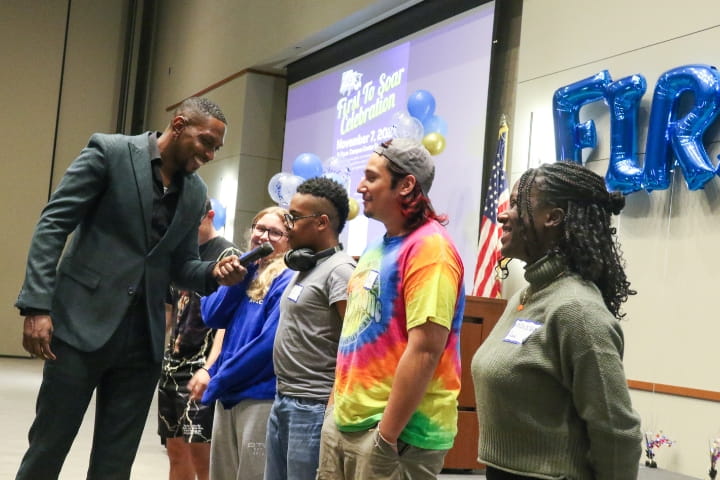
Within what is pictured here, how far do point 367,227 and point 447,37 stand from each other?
69.7 inches

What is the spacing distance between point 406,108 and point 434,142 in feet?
3.46

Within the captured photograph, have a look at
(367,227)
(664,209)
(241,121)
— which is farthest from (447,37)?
(241,121)

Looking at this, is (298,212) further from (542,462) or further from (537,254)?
(542,462)

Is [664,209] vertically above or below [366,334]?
above

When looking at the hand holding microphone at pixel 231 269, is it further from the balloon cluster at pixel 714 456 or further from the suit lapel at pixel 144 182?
the balloon cluster at pixel 714 456

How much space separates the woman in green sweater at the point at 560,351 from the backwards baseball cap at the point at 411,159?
52 cm

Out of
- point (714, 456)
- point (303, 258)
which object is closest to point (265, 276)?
point (303, 258)

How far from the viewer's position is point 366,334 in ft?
7.38

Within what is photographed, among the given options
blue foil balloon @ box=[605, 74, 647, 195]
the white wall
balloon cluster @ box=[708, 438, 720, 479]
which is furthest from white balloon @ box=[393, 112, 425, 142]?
balloon cluster @ box=[708, 438, 720, 479]

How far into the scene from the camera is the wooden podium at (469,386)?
536 centimetres

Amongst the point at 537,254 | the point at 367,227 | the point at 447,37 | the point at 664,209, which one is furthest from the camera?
the point at 367,227

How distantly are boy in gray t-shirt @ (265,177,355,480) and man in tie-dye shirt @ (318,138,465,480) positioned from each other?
273 millimetres

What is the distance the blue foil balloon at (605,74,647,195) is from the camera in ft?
16.2

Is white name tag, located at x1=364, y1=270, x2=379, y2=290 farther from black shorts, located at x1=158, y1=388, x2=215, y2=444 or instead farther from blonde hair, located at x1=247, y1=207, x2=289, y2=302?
black shorts, located at x1=158, y1=388, x2=215, y2=444
